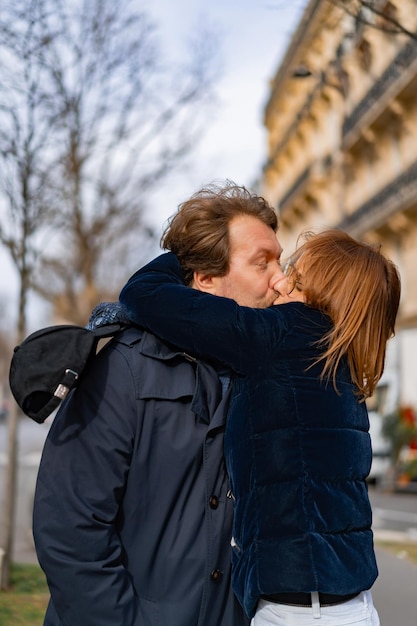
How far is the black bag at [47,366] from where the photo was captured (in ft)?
7.15

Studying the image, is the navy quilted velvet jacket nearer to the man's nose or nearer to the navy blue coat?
the navy blue coat

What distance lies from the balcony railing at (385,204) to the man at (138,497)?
80.9ft

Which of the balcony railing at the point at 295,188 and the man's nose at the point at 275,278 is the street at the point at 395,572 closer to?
the man's nose at the point at 275,278

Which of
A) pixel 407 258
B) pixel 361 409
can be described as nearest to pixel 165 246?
pixel 361 409

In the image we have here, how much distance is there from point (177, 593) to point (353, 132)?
1246 inches

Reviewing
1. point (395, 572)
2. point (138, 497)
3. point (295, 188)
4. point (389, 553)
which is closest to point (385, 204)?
point (295, 188)

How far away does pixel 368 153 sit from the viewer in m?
33.0


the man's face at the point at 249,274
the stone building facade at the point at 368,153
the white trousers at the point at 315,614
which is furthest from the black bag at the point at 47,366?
the stone building facade at the point at 368,153

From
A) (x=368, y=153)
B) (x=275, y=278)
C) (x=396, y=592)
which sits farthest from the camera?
(x=368, y=153)

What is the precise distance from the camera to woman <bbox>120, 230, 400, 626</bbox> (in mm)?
2221

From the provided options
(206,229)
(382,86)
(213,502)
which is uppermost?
(382,86)

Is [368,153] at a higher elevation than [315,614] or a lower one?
higher

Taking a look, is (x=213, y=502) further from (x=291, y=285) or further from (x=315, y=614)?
(x=291, y=285)

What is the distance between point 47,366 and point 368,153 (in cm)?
3192
